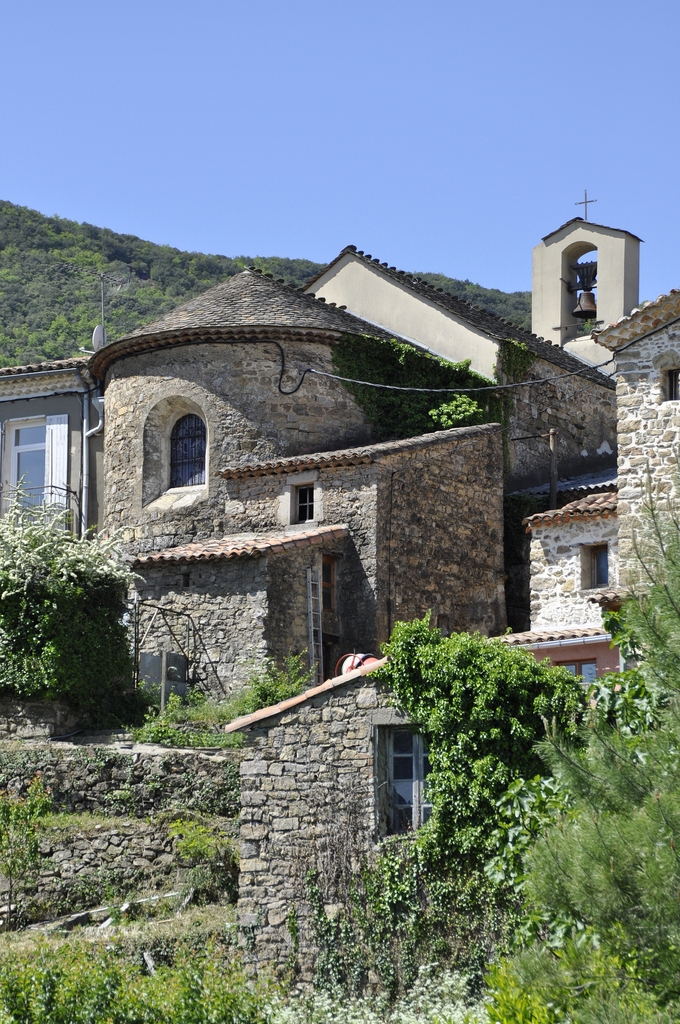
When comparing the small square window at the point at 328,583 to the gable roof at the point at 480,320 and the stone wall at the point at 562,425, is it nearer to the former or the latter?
the stone wall at the point at 562,425

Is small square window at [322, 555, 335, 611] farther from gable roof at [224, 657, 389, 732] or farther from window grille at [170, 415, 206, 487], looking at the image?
gable roof at [224, 657, 389, 732]

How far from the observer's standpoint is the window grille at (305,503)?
23469mm

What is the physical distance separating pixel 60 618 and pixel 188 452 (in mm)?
6464

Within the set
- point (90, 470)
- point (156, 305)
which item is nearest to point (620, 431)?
point (90, 470)

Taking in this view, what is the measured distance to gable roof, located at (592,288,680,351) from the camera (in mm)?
18922

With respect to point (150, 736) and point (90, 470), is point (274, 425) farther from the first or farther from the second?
point (150, 736)

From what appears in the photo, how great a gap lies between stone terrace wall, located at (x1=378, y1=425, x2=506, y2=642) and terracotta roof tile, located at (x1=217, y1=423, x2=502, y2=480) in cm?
12

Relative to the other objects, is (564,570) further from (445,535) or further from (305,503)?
(305,503)

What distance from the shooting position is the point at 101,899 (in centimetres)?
1694

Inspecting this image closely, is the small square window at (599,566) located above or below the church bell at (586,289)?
below

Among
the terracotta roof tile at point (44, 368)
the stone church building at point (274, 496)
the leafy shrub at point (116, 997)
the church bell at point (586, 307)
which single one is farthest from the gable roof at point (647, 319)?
the church bell at point (586, 307)

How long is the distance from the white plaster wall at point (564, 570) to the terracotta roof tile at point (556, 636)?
5.38 ft

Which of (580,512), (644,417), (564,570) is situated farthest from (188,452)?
(644,417)

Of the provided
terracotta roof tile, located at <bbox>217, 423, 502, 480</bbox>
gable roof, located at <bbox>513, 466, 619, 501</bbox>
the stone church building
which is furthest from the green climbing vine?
gable roof, located at <bbox>513, 466, 619, 501</bbox>
